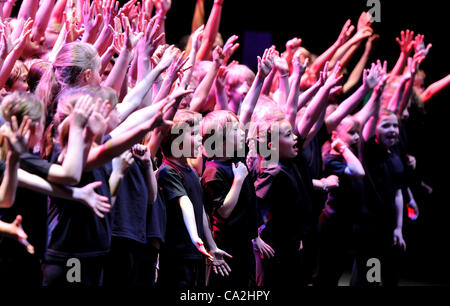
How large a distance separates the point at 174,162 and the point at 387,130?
1.87 metres

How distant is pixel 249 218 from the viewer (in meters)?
3.45

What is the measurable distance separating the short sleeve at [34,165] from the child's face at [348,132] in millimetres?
2456

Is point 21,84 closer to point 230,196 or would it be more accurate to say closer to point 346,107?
point 230,196

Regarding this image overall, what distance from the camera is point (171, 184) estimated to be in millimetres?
3104

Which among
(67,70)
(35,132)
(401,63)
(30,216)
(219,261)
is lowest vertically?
(219,261)

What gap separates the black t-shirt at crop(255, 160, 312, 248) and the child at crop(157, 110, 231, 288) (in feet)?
2.08

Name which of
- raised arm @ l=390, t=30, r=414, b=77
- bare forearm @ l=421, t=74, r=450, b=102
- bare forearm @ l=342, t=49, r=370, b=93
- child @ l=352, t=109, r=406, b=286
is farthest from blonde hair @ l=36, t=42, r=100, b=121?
bare forearm @ l=421, t=74, r=450, b=102

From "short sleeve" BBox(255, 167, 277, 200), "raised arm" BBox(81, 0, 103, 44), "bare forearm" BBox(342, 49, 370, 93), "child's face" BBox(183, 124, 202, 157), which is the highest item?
"bare forearm" BBox(342, 49, 370, 93)

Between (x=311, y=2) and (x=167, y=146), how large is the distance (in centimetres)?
324

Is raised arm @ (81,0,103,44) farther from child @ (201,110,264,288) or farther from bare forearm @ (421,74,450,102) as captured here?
bare forearm @ (421,74,450,102)

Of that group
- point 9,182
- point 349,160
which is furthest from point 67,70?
point 349,160

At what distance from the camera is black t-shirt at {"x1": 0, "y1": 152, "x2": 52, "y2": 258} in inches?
94.8

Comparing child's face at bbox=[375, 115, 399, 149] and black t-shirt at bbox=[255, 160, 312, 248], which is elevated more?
child's face at bbox=[375, 115, 399, 149]
